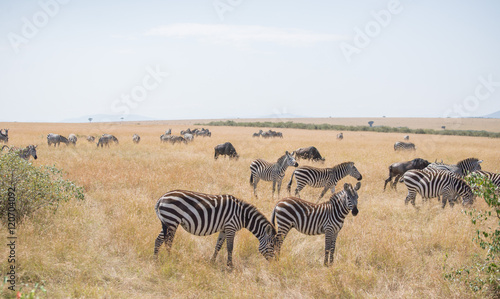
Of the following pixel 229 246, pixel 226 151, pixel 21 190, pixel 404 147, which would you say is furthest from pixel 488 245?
pixel 404 147

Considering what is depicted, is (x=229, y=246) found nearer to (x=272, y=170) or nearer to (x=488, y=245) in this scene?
(x=488, y=245)

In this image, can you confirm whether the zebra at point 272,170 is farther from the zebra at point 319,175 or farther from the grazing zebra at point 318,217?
the grazing zebra at point 318,217

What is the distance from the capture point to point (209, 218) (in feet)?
19.2

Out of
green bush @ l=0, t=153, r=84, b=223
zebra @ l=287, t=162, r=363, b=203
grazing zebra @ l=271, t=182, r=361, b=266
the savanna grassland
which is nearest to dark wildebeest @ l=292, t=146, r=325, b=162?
zebra @ l=287, t=162, r=363, b=203

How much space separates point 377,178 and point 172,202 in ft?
36.3

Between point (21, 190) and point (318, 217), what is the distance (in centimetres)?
627

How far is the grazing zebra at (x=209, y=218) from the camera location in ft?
19.0

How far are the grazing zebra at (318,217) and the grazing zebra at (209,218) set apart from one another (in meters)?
0.38

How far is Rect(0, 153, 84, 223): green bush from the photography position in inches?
271

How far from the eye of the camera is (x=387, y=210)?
380 inches

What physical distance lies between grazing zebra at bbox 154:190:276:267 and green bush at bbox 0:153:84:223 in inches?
127

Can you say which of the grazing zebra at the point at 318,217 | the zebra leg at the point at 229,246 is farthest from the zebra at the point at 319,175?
the zebra leg at the point at 229,246

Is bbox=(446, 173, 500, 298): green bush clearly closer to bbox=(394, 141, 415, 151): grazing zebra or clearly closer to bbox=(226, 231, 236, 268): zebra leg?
bbox=(226, 231, 236, 268): zebra leg

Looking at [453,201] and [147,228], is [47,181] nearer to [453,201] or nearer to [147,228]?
[147,228]
